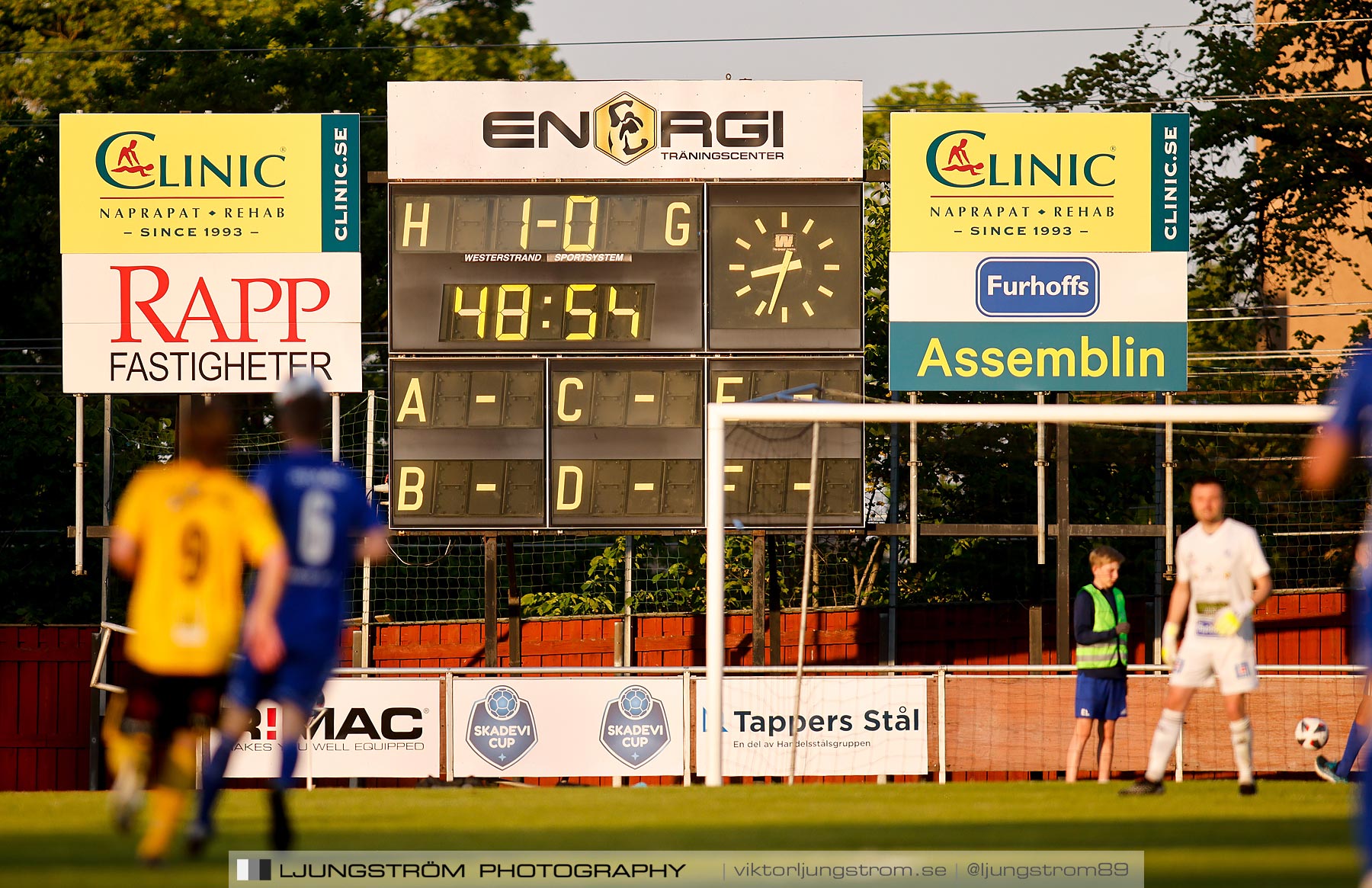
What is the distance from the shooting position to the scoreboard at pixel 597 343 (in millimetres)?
14859

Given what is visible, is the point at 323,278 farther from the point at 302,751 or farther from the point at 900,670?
the point at 900,670

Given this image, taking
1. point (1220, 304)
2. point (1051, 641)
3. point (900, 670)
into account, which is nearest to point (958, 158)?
point (900, 670)

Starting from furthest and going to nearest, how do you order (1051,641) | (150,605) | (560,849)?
(1051,641)
(560,849)
(150,605)

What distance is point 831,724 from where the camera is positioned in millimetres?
Answer: 15648

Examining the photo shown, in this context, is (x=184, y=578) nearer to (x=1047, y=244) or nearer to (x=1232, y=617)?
(x=1232, y=617)

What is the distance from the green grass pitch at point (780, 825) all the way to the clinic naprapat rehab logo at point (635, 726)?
4778 millimetres

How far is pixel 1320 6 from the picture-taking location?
27.5 m

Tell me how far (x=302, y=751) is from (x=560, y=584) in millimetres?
7252

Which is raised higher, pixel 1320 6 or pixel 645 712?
pixel 1320 6

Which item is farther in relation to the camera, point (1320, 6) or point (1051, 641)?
point (1320, 6)

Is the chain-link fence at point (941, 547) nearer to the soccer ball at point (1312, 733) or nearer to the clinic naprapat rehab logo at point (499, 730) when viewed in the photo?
the clinic naprapat rehab logo at point (499, 730)

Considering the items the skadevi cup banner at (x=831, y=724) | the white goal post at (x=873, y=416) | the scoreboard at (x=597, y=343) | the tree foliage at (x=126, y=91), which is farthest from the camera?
the tree foliage at (x=126, y=91)

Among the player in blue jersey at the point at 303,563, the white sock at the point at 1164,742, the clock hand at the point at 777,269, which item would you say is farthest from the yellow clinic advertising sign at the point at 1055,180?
the player in blue jersey at the point at 303,563

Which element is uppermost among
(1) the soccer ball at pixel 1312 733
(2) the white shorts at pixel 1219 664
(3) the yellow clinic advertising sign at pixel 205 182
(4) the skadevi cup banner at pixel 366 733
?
(3) the yellow clinic advertising sign at pixel 205 182
